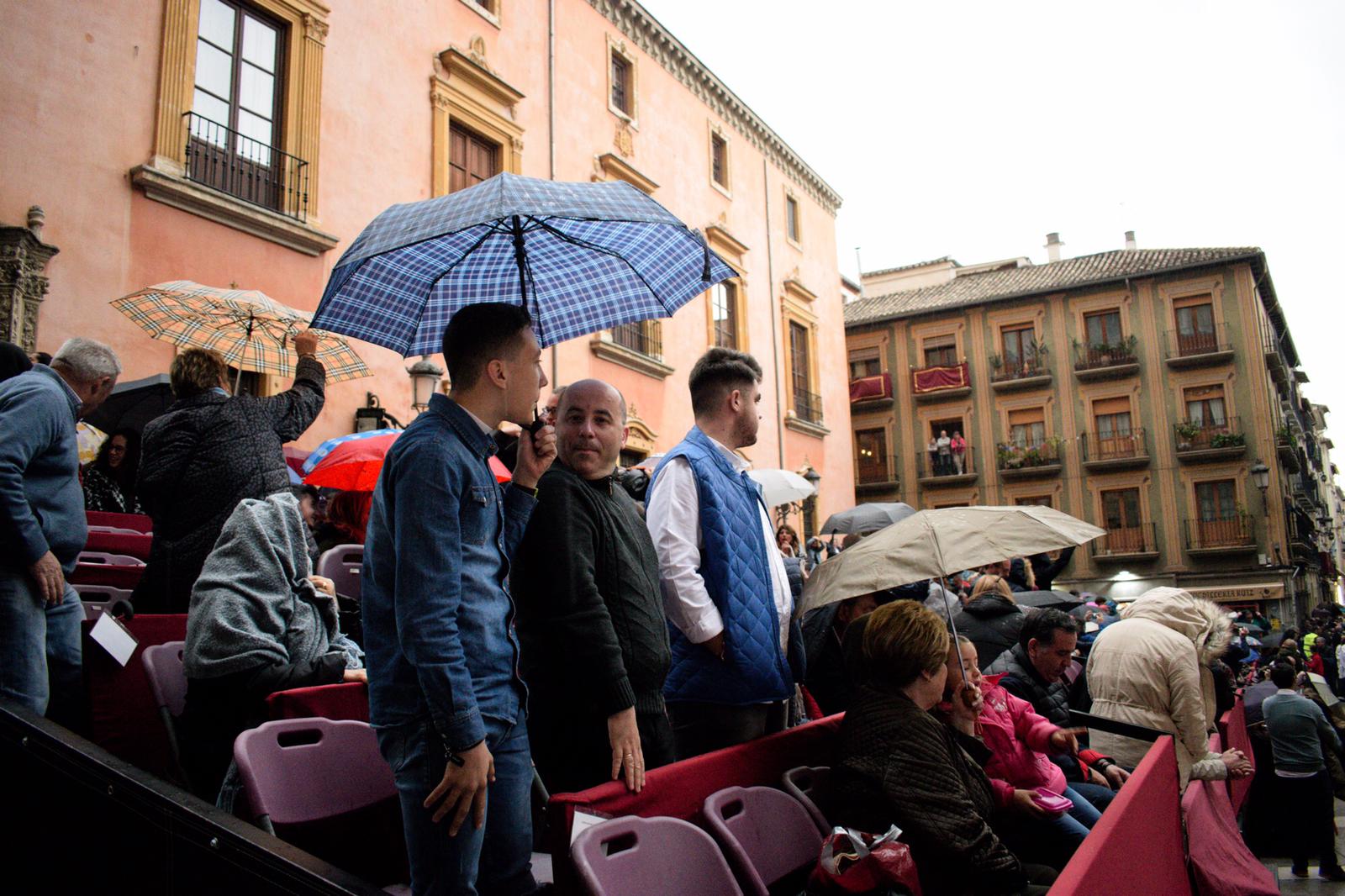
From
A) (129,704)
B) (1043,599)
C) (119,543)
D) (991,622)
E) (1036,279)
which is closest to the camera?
(129,704)

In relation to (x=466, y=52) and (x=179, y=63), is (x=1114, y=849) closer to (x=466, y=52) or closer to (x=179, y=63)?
(x=179, y=63)

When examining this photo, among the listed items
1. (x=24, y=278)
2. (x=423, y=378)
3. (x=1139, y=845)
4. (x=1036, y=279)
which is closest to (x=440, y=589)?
(x=1139, y=845)

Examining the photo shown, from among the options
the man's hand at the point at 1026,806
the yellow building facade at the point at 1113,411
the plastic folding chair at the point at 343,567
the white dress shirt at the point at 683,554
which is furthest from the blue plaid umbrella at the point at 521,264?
the yellow building facade at the point at 1113,411

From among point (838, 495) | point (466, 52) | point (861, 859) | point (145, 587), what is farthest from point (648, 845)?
point (838, 495)

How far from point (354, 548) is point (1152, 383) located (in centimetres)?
3210

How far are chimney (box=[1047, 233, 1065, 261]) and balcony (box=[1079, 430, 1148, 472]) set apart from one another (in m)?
12.3

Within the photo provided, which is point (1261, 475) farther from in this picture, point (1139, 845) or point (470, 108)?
point (1139, 845)

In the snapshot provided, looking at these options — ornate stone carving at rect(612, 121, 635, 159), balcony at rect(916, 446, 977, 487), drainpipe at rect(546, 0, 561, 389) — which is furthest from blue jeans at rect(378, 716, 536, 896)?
A: balcony at rect(916, 446, 977, 487)

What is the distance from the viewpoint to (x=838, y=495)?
2448 cm

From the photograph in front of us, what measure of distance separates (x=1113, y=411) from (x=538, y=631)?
3382 centimetres

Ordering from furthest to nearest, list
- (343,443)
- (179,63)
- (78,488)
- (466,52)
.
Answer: (466,52), (179,63), (343,443), (78,488)

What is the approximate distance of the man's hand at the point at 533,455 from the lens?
2.84 meters

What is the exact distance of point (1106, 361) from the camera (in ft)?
107

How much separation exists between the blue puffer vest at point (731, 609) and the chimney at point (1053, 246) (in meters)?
42.3
